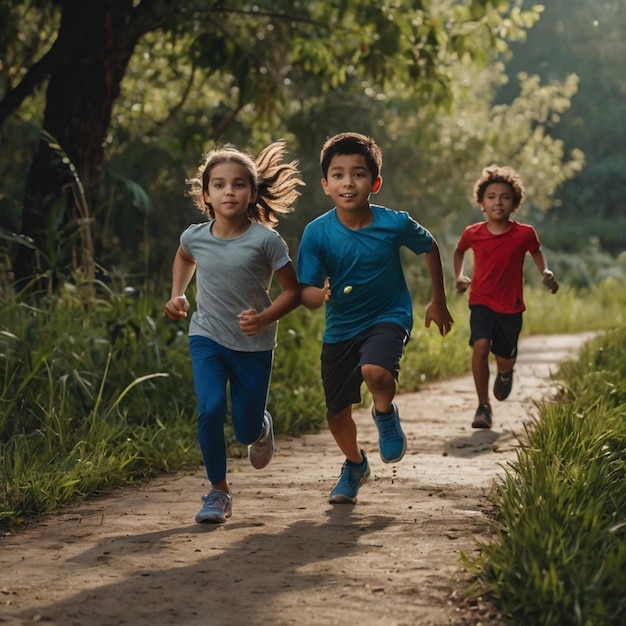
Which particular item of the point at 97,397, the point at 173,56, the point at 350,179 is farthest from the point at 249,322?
the point at 173,56

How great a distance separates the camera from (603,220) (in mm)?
38625

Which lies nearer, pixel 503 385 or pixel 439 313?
pixel 439 313

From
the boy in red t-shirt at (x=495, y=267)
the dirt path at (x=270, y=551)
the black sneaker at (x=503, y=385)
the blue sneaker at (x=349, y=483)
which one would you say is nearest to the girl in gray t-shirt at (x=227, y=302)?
the dirt path at (x=270, y=551)

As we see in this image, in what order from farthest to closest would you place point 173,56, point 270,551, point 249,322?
1. point 173,56
2. point 249,322
3. point 270,551

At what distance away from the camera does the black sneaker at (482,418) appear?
25.5ft

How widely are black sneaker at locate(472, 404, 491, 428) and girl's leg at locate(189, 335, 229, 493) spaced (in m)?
2.96

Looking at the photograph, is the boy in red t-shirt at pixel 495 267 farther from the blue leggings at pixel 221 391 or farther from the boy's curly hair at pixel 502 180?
the blue leggings at pixel 221 391

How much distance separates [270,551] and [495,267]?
13.2 feet

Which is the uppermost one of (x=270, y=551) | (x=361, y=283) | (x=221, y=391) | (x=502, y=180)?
(x=502, y=180)

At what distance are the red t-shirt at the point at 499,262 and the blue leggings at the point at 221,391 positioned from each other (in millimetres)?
3043

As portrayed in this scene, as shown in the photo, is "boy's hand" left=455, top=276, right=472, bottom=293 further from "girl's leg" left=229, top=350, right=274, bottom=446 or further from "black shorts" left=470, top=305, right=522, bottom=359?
"girl's leg" left=229, top=350, right=274, bottom=446

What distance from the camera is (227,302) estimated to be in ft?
17.1

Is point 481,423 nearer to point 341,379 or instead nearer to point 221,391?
point 341,379

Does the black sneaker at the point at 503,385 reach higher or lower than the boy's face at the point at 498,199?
lower
